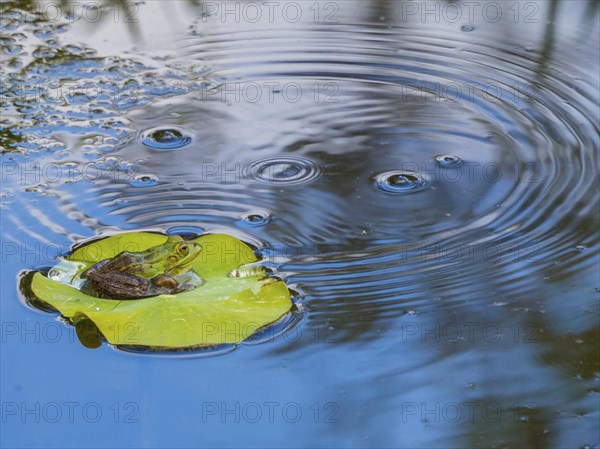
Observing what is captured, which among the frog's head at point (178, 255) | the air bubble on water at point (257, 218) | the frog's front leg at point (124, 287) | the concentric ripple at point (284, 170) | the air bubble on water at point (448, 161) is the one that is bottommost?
the air bubble on water at point (257, 218)

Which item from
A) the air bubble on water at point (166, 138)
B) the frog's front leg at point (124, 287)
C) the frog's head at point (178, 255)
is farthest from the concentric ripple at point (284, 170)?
the frog's front leg at point (124, 287)

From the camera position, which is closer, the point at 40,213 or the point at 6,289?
the point at 6,289

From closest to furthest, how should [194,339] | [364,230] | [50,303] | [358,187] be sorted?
1. [194,339]
2. [50,303]
3. [364,230]
4. [358,187]

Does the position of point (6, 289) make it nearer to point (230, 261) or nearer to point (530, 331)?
point (230, 261)

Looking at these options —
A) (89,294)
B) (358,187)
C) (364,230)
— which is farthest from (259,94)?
(89,294)

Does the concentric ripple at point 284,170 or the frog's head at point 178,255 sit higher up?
the frog's head at point 178,255

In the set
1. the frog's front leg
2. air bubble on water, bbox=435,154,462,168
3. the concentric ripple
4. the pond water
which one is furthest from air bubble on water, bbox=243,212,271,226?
air bubble on water, bbox=435,154,462,168

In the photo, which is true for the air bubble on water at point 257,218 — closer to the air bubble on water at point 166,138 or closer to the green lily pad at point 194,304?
the green lily pad at point 194,304
